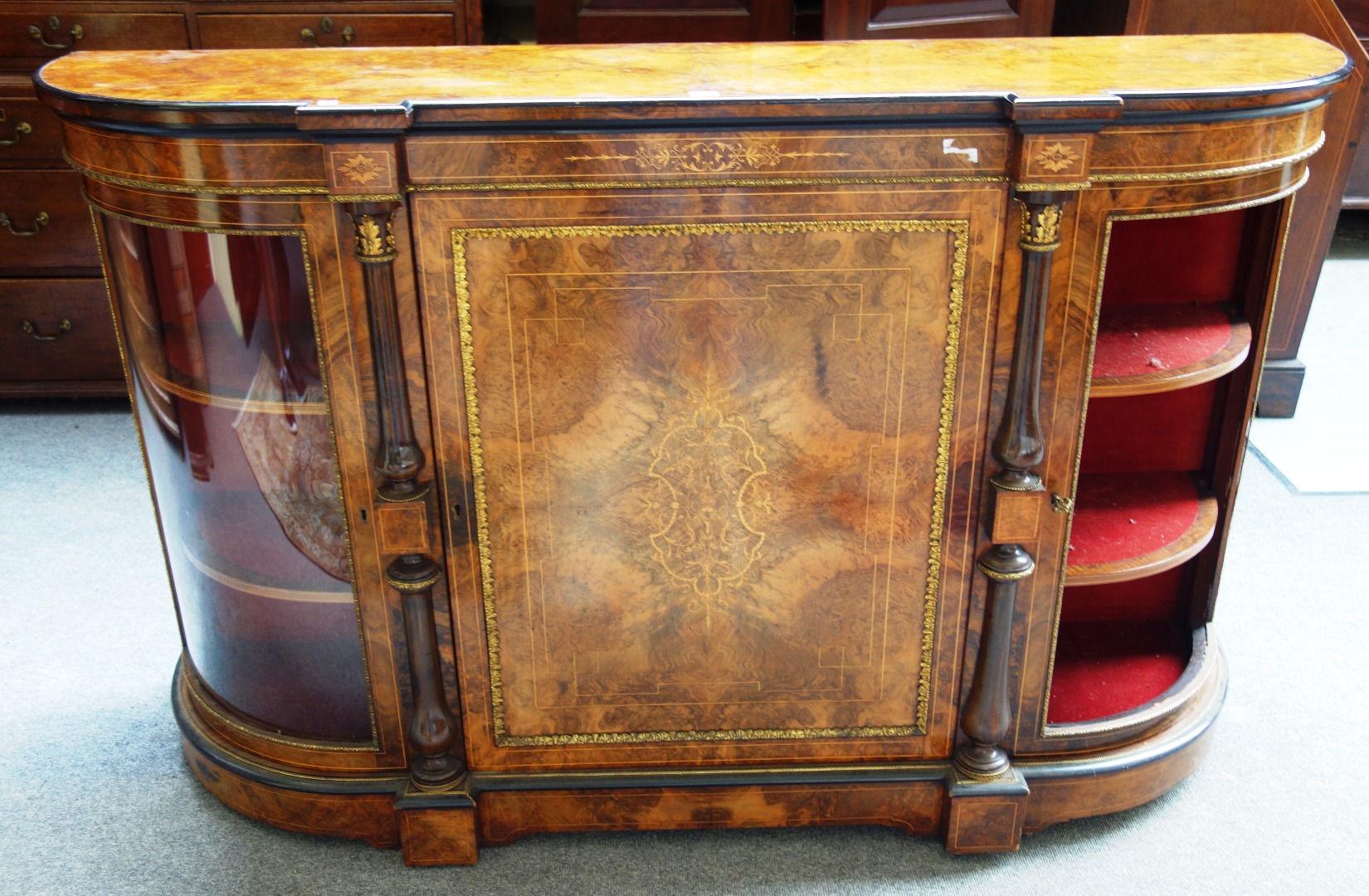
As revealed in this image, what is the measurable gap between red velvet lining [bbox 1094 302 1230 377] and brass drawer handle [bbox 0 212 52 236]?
2510mm

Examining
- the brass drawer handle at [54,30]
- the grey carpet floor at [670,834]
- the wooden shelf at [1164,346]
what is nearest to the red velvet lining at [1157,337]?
the wooden shelf at [1164,346]

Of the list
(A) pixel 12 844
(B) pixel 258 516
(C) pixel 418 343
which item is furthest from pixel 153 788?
(C) pixel 418 343

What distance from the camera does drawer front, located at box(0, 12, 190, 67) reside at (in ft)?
9.26

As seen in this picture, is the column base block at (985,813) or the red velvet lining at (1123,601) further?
the red velvet lining at (1123,601)

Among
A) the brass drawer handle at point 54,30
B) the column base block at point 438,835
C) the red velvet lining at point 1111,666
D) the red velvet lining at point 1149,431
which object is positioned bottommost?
the column base block at point 438,835

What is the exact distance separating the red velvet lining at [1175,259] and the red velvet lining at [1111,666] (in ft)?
1.95

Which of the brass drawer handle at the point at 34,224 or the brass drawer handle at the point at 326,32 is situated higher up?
the brass drawer handle at the point at 326,32

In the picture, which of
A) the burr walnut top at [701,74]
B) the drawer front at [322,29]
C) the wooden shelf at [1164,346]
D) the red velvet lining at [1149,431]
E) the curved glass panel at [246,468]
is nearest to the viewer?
the burr walnut top at [701,74]

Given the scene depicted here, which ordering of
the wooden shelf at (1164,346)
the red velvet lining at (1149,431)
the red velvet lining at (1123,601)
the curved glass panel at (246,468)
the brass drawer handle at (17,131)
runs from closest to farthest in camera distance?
the curved glass panel at (246,468), the wooden shelf at (1164,346), the red velvet lining at (1149,431), the red velvet lining at (1123,601), the brass drawer handle at (17,131)

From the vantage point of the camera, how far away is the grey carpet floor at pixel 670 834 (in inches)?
74.5

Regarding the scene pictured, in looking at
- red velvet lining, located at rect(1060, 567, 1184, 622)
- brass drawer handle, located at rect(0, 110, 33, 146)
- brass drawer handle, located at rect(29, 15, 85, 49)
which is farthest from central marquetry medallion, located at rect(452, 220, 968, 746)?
brass drawer handle, located at rect(0, 110, 33, 146)

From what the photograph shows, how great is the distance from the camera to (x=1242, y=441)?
2031mm

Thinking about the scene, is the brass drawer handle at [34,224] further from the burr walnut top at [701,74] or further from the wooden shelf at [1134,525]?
the wooden shelf at [1134,525]

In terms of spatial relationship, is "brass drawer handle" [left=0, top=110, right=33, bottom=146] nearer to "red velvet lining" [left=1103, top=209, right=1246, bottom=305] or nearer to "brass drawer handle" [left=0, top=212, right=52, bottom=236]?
"brass drawer handle" [left=0, top=212, right=52, bottom=236]
